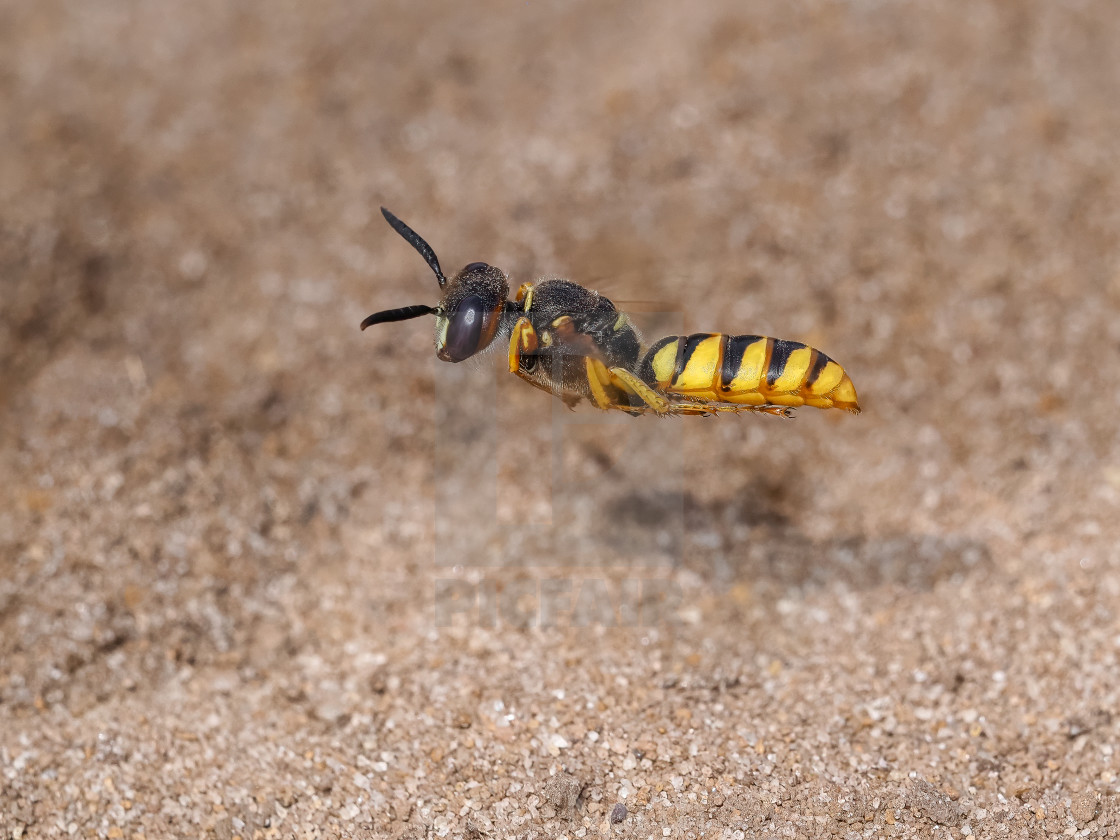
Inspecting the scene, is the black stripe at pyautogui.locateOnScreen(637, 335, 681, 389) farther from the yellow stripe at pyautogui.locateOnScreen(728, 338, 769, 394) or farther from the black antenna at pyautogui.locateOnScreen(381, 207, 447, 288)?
the black antenna at pyautogui.locateOnScreen(381, 207, 447, 288)

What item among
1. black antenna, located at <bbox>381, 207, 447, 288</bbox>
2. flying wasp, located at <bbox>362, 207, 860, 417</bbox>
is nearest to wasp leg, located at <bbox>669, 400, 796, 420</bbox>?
flying wasp, located at <bbox>362, 207, 860, 417</bbox>

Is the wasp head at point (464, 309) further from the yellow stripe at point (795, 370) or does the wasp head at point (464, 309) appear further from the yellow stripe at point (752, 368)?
the yellow stripe at point (795, 370)

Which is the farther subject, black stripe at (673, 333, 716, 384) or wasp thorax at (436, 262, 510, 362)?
black stripe at (673, 333, 716, 384)

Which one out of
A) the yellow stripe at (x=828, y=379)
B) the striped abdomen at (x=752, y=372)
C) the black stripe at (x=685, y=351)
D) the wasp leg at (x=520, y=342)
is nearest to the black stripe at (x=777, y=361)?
the striped abdomen at (x=752, y=372)

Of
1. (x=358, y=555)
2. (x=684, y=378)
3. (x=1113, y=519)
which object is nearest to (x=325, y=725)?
(x=358, y=555)

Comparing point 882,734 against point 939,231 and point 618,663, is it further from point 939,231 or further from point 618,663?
point 939,231

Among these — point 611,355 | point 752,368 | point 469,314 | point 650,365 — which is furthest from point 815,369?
point 469,314
